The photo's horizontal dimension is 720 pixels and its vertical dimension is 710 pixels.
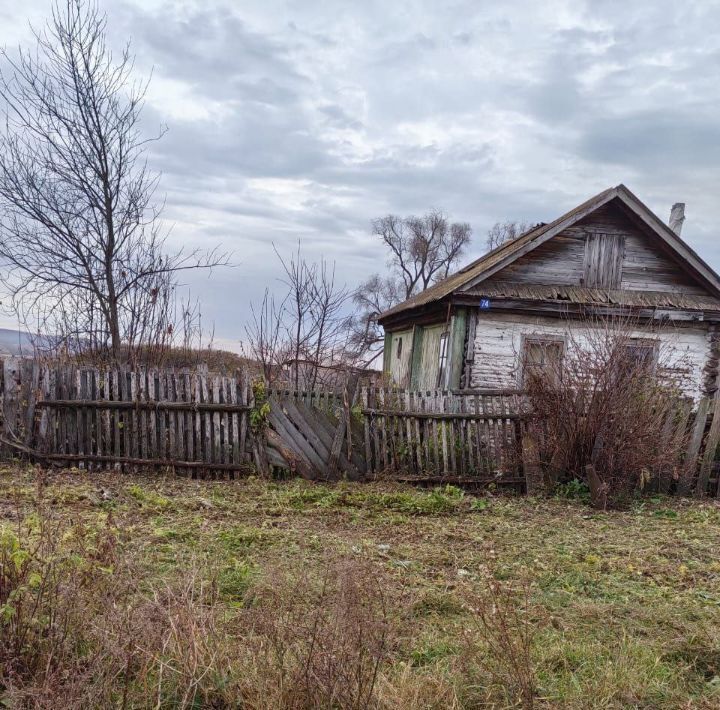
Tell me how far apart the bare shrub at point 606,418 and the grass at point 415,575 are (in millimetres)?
418

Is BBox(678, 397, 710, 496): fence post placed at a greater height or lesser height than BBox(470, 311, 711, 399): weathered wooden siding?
lesser

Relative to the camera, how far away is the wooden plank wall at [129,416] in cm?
892

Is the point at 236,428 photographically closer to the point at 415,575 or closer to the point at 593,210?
the point at 415,575

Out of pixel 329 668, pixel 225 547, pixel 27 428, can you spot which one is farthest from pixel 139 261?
pixel 329 668

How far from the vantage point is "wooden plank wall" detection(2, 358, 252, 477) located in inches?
351

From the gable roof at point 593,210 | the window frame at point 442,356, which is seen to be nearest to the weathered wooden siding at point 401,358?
the window frame at point 442,356

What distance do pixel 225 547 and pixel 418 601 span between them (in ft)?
6.08

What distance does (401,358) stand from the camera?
18.7 metres

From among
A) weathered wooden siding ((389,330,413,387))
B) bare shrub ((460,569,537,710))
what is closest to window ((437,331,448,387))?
weathered wooden siding ((389,330,413,387))

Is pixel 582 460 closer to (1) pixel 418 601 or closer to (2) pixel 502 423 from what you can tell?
(2) pixel 502 423

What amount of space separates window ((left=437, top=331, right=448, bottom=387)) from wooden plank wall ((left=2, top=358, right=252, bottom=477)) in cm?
602

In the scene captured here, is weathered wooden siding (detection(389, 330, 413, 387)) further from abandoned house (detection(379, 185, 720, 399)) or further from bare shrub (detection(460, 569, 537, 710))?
bare shrub (detection(460, 569, 537, 710))

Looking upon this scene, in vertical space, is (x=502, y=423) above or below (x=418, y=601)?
above

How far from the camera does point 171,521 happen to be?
605cm
